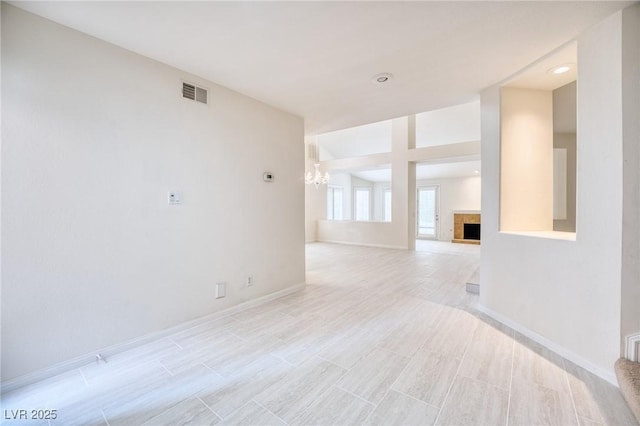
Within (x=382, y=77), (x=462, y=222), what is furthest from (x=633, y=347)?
(x=462, y=222)

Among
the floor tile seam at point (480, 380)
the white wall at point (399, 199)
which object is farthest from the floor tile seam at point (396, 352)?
the white wall at point (399, 199)

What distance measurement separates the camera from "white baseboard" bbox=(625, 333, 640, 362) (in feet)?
5.23

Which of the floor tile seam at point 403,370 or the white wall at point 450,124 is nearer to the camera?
the floor tile seam at point 403,370

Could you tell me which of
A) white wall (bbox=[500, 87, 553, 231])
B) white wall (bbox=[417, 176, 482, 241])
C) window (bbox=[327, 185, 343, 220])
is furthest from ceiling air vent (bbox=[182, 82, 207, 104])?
white wall (bbox=[417, 176, 482, 241])

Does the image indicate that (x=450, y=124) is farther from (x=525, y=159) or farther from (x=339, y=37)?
(x=339, y=37)

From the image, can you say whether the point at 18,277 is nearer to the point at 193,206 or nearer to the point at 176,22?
the point at 193,206

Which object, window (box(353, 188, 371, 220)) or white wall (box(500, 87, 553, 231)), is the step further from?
window (box(353, 188, 371, 220))

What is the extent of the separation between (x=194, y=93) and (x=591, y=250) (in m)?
3.39

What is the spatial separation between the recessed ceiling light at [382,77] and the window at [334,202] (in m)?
7.81

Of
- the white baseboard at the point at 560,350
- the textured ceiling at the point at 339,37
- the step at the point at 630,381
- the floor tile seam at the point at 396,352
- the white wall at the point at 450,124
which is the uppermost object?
the white wall at the point at 450,124

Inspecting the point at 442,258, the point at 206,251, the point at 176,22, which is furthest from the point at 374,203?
the point at 176,22

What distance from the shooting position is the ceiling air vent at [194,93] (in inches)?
94.0

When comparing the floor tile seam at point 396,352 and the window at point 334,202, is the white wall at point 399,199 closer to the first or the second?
the window at point 334,202

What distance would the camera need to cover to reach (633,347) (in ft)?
5.26
